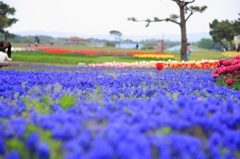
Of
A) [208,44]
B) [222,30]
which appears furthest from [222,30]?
[208,44]

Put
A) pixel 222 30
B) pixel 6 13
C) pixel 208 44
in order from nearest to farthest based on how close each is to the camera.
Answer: pixel 6 13 → pixel 222 30 → pixel 208 44

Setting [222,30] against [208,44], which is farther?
[208,44]

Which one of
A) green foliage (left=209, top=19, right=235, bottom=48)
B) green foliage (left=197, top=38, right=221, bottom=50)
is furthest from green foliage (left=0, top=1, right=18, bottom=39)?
green foliage (left=197, top=38, right=221, bottom=50)

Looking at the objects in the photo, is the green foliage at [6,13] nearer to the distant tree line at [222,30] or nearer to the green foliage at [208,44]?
the distant tree line at [222,30]

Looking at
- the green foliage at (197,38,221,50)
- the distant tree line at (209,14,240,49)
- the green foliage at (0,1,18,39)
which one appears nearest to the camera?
the green foliage at (0,1,18,39)

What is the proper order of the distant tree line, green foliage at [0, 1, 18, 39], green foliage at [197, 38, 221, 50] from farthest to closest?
green foliage at [197, 38, 221, 50], the distant tree line, green foliage at [0, 1, 18, 39]

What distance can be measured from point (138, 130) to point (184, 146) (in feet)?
1.06

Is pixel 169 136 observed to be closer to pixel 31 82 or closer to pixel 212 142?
pixel 212 142

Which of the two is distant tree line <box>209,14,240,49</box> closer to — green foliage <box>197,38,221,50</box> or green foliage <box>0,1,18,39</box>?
green foliage <box>197,38,221,50</box>

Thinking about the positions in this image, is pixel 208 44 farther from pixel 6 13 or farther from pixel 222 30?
pixel 6 13

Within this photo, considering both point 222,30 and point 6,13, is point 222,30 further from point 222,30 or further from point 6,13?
point 6,13

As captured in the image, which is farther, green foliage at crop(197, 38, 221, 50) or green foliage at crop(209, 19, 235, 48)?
green foliage at crop(197, 38, 221, 50)

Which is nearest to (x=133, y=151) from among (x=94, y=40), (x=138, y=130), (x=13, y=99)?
(x=138, y=130)

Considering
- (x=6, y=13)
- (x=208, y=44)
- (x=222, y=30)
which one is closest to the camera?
(x=6, y=13)
